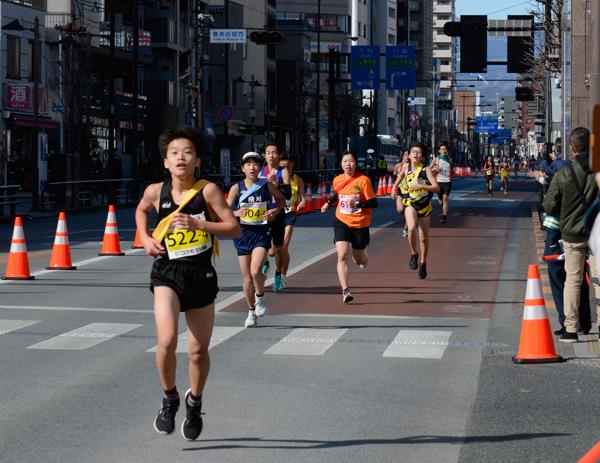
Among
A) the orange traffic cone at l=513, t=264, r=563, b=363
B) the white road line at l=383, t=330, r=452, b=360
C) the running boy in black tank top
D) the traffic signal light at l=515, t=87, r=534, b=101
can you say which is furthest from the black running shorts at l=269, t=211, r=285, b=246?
the traffic signal light at l=515, t=87, r=534, b=101

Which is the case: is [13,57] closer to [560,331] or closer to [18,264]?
[18,264]

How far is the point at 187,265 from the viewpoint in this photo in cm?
816

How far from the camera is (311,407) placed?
9445mm

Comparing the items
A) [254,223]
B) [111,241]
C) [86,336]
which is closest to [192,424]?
[86,336]

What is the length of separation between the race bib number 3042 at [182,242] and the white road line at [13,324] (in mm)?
5774

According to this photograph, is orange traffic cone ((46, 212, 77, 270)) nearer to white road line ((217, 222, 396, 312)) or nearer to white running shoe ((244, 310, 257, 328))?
white road line ((217, 222, 396, 312))

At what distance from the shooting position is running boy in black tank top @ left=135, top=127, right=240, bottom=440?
8.08 meters

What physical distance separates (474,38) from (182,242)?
29.6 m

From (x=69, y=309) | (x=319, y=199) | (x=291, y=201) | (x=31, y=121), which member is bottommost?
(x=319, y=199)

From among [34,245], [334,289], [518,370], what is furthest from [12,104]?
[518,370]

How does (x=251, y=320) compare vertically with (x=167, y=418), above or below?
below

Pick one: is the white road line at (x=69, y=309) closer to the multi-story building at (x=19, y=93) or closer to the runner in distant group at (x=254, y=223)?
the runner in distant group at (x=254, y=223)

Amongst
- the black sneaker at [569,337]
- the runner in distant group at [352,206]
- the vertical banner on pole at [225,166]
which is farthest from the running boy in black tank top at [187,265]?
the vertical banner on pole at [225,166]

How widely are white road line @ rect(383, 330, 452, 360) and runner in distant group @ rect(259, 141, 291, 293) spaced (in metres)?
3.42
